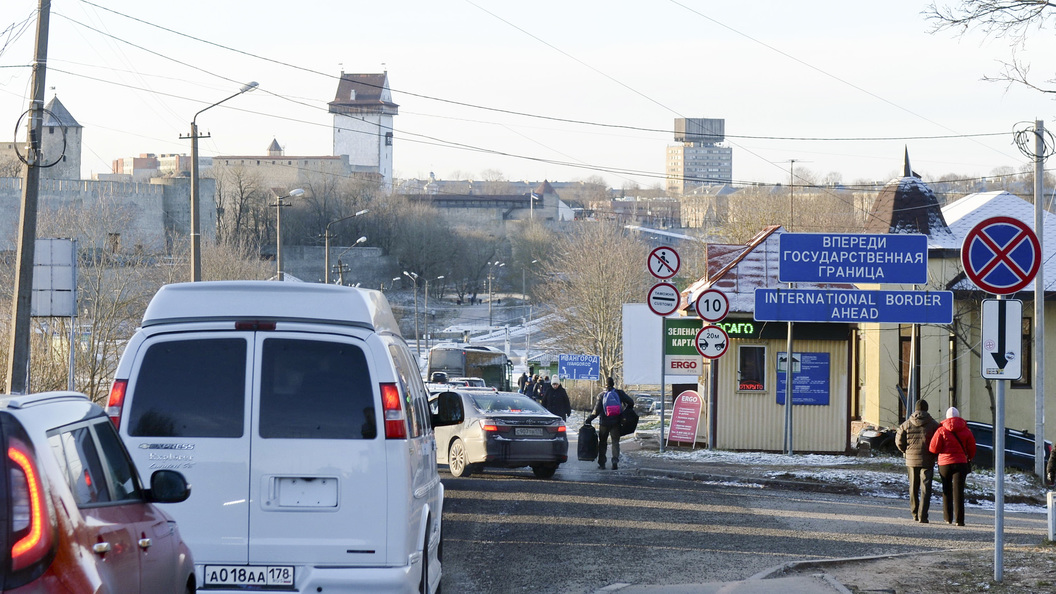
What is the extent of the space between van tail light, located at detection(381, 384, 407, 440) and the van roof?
43 cm

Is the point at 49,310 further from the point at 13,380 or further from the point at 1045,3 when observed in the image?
the point at 1045,3

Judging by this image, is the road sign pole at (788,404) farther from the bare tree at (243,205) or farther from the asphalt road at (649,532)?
the bare tree at (243,205)

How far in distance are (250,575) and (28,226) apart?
1242cm

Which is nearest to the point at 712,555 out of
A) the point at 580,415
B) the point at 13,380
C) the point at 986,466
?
the point at 13,380

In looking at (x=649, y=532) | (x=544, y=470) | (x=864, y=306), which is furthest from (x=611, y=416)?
(x=649, y=532)

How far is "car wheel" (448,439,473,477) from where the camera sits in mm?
18266

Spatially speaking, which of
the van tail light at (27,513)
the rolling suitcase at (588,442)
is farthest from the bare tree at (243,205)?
the van tail light at (27,513)

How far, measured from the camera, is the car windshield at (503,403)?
18.6 metres

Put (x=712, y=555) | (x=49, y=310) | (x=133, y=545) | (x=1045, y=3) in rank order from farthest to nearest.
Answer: (x=49, y=310)
(x=712, y=555)
(x=1045, y=3)
(x=133, y=545)

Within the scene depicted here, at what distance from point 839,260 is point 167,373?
55.7ft

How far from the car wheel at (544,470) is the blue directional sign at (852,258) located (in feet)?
20.3

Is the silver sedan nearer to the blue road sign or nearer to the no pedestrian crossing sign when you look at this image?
the no pedestrian crossing sign

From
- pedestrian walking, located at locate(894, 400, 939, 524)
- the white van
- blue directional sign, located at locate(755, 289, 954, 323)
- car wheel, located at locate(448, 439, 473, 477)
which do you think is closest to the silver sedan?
car wheel, located at locate(448, 439, 473, 477)

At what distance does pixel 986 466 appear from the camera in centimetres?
2244
